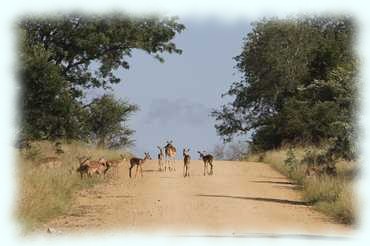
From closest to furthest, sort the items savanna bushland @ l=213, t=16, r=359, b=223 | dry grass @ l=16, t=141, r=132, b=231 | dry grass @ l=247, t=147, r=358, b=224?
dry grass @ l=16, t=141, r=132, b=231 → dry grass @ l=247, t=147, r=358, b=224 → savanna bushland @ l=213, t=16, r=359, b=223

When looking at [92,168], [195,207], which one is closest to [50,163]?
[92,168]

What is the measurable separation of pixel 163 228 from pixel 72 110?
687 inches

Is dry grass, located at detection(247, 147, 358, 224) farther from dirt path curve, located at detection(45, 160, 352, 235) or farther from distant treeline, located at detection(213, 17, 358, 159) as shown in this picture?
distant treeline, located at detection(213, 17, 358, 159)

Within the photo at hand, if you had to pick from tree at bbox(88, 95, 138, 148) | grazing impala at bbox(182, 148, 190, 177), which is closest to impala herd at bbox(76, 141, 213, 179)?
grazing impala at bbox(182, 148, 190, 177)

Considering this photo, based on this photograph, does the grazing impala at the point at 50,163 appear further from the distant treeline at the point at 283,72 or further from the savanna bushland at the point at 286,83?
the distant treeline at the point at 283,72

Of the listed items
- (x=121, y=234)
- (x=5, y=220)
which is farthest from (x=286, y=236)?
(x=5, y=220)

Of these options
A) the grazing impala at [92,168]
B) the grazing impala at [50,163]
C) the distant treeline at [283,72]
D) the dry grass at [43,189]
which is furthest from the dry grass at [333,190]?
the distant treeline at [283,72]

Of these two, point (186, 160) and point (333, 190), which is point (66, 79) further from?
point (333, 190)

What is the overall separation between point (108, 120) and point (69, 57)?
10.8m

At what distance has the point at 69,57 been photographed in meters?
34.1

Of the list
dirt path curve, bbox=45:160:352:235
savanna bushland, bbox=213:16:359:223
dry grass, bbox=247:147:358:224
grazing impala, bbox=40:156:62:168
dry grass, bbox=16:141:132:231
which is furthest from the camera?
savanna bushland, bbox=213:16:359:223

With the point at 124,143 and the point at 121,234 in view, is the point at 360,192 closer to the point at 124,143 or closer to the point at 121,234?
the point at 121,234

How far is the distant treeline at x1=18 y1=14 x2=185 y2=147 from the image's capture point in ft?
85.5

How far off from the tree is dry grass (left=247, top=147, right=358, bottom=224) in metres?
17.1
